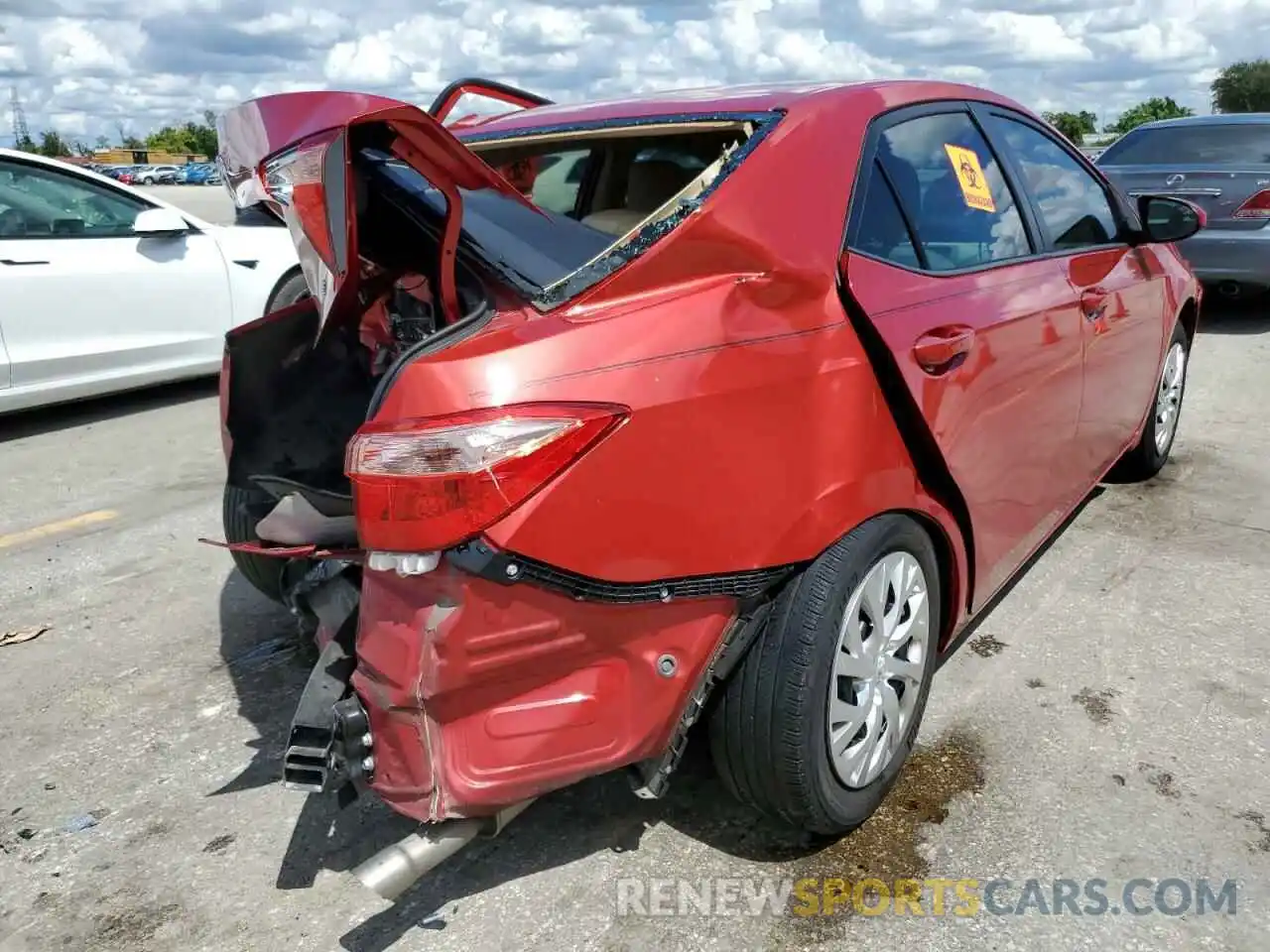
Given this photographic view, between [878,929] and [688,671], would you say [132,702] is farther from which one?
[878,929]

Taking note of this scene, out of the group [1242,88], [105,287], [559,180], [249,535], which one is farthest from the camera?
[1242,88]

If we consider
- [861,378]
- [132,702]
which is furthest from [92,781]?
[861,378]

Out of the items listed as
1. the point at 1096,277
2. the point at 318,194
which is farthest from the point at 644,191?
the point at 1096,277

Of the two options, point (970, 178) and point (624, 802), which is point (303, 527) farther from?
point (970, 178)

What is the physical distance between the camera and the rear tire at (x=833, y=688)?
2.12 meters

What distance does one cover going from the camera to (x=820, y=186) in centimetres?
226

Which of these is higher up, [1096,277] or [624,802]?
[1096,277]

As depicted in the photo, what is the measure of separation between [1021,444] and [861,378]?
922mm

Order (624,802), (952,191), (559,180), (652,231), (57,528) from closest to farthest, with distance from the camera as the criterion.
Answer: (652,231) → (624,802) → (952,191) → (559,180) → (57,528)

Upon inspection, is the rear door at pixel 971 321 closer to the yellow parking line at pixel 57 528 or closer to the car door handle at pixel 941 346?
→ the car door handle at pixel 941 346

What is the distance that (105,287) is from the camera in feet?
19.7

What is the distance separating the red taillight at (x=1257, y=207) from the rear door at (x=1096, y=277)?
4.51 m

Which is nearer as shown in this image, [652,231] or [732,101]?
[652,231]

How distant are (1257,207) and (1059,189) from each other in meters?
5.46
